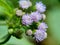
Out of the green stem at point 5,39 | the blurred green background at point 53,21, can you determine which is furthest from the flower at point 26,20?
the blurred green background at point 53,21

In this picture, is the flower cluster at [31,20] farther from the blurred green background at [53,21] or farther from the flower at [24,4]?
the blurred green background at [53,21]

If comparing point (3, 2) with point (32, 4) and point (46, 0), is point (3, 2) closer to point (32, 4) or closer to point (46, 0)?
point (32, 4)

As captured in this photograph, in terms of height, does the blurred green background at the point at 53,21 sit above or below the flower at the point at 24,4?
below

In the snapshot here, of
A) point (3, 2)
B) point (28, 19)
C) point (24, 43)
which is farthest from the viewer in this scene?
point (24, 43)

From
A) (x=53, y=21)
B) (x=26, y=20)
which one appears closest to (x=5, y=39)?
(x=26, y=20)

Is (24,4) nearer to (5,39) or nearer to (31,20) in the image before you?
(31,20)

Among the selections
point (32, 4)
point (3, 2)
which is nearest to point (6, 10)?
point (3, 2)

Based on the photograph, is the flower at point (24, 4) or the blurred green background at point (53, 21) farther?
the blurred green background at point (53, 21)

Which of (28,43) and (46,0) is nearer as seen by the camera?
(28,43)

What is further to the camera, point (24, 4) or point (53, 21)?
point (53, 21)

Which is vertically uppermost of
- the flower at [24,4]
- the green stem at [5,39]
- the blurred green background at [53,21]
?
the flower at [24,4]

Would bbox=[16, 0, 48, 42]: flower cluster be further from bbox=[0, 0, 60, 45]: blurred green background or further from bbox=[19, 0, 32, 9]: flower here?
bbox=[0, 0, 60, 45]: blurred green background
